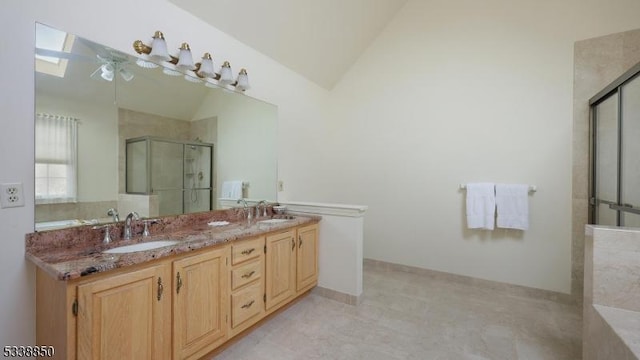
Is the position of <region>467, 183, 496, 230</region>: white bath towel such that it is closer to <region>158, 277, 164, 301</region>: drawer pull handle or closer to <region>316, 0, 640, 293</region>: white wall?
<region>316, 0, 640, 293</region>: white wall

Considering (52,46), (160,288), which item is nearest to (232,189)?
(160,288)

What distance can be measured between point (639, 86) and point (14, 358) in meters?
4.02

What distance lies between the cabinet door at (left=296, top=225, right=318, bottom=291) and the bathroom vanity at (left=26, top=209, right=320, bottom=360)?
210mm

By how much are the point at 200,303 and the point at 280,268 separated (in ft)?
2.47

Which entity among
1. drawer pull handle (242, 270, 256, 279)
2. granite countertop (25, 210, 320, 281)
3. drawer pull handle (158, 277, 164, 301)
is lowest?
drawer pull handle (242, 270, 256, 279)

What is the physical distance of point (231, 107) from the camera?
245cm

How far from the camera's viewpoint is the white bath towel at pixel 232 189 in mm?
2449

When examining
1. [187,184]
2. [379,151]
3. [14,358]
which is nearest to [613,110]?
[379,151]

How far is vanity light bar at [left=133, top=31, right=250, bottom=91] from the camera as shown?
1.77 meters

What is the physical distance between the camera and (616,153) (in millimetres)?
2086

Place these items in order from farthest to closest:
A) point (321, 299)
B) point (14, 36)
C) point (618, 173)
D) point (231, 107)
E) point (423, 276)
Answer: point (423, 276) → point (321, 299) → point (231, 107) → point (618, 173) → point (14, 36)

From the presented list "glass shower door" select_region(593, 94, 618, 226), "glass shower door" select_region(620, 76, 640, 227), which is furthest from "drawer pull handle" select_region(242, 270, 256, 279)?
"glass shower door" select_region(593, 94, 618, 226)

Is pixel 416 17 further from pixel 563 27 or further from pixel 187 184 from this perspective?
pixel 187 184

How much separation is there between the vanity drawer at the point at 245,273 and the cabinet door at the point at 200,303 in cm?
8
